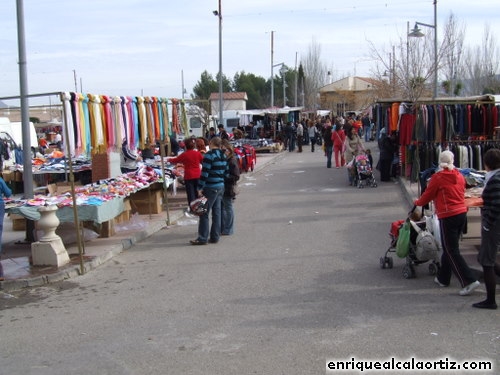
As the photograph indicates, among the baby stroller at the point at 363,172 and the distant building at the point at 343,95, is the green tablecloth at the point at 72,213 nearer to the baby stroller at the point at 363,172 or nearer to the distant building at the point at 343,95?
the baby stroller at the point at 363,172

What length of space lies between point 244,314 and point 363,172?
39.5ft

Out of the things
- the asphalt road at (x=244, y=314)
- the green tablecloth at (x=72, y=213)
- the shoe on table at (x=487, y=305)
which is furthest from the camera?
the green tablecloth at (x=72, y=213)

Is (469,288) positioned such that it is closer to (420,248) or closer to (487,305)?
(487,305)

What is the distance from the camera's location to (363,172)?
18188mm

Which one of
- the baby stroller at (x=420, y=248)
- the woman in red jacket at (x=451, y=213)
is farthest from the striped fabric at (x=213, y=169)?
the woman in red jacket at (x=451, y=213)

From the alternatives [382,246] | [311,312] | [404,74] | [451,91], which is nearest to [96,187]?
[382,246]

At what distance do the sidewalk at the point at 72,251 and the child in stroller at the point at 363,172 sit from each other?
584 centimetres

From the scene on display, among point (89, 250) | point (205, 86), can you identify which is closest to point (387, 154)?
point (89, 250)

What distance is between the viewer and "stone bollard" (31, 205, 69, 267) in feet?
30.7

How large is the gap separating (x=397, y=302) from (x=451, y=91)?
34.4 meters

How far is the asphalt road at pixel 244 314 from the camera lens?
5.47 m

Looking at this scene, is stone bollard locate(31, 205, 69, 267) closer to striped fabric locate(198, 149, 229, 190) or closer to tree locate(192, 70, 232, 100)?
striped fabric locate(198, 149, 229, 190)

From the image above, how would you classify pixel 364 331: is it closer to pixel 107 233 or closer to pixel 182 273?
pixel 182 273

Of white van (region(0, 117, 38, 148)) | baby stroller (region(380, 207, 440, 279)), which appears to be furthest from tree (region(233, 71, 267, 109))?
baby stroller (region(380, 207, 440, 279))
